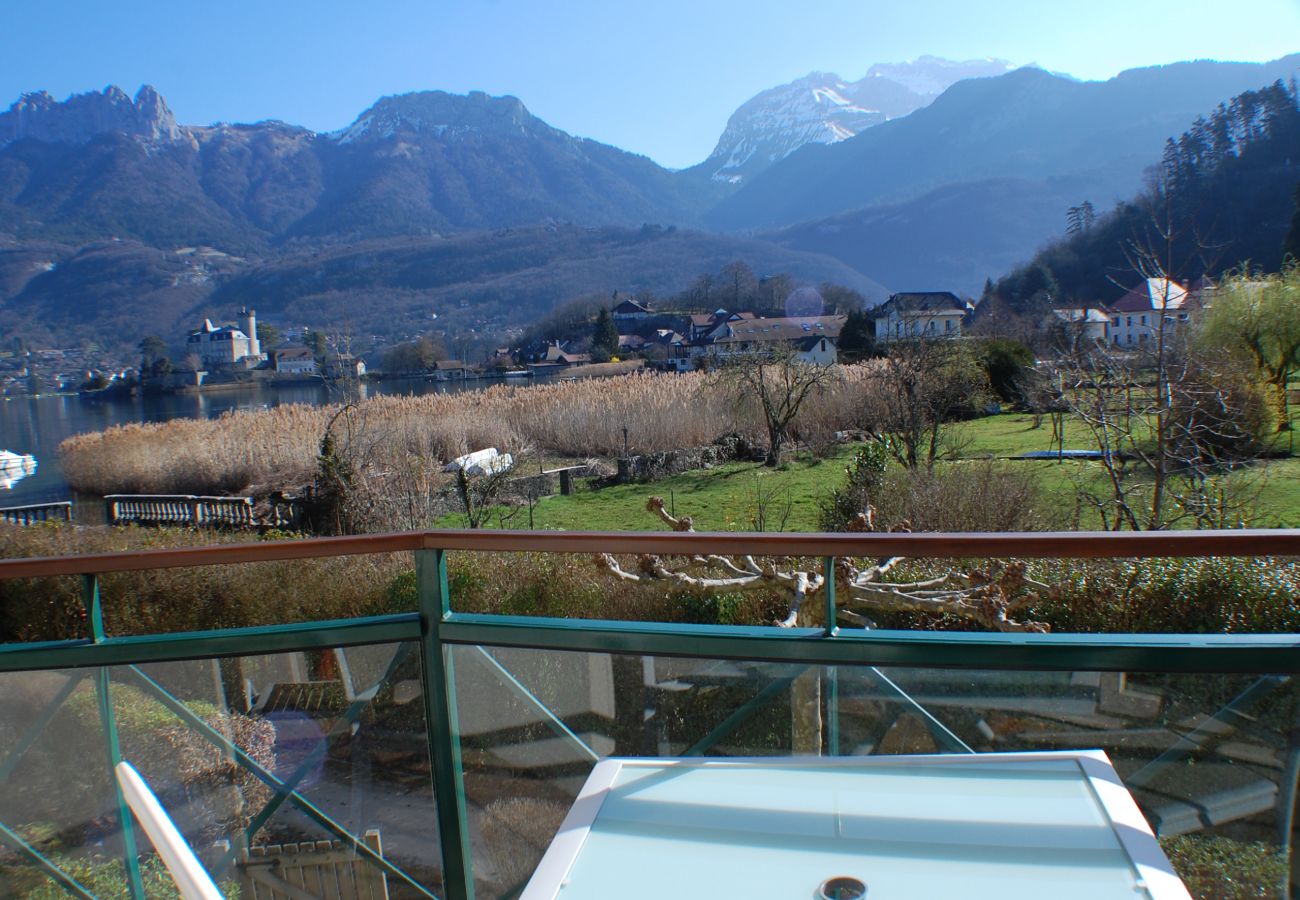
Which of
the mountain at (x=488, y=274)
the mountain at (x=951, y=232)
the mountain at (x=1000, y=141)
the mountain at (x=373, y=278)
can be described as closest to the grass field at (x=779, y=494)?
the mountain at (x=373, y=278)

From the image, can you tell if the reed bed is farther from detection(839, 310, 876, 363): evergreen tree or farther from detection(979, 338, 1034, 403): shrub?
detection(839, 310, 876, 363): evergreen tree

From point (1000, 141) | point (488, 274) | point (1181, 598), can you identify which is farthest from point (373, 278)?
point (1000, 141)

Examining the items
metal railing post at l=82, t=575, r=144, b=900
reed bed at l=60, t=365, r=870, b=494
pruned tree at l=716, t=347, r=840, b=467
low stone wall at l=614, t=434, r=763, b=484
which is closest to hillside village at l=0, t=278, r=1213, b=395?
reed bed at l=60, t=365, r=870, b=494

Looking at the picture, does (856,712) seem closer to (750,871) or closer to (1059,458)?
(750,871)

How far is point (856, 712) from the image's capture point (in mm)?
1892

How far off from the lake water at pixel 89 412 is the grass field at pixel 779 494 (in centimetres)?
451

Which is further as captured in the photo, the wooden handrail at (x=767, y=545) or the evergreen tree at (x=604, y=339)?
the evergreen tree at (x=604, y=339)

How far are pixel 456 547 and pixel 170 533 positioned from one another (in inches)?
327

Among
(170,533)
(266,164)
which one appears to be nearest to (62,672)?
(170,533)

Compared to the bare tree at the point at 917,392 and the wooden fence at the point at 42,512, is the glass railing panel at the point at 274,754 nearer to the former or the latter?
the bare tree at the point at 917,392

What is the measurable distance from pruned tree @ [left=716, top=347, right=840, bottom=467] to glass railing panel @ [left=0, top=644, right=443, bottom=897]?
39.3 feet

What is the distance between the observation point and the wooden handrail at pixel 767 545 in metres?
1.67

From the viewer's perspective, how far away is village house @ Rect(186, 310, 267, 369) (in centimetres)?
4816

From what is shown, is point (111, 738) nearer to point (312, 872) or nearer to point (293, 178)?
point (312, 872)
